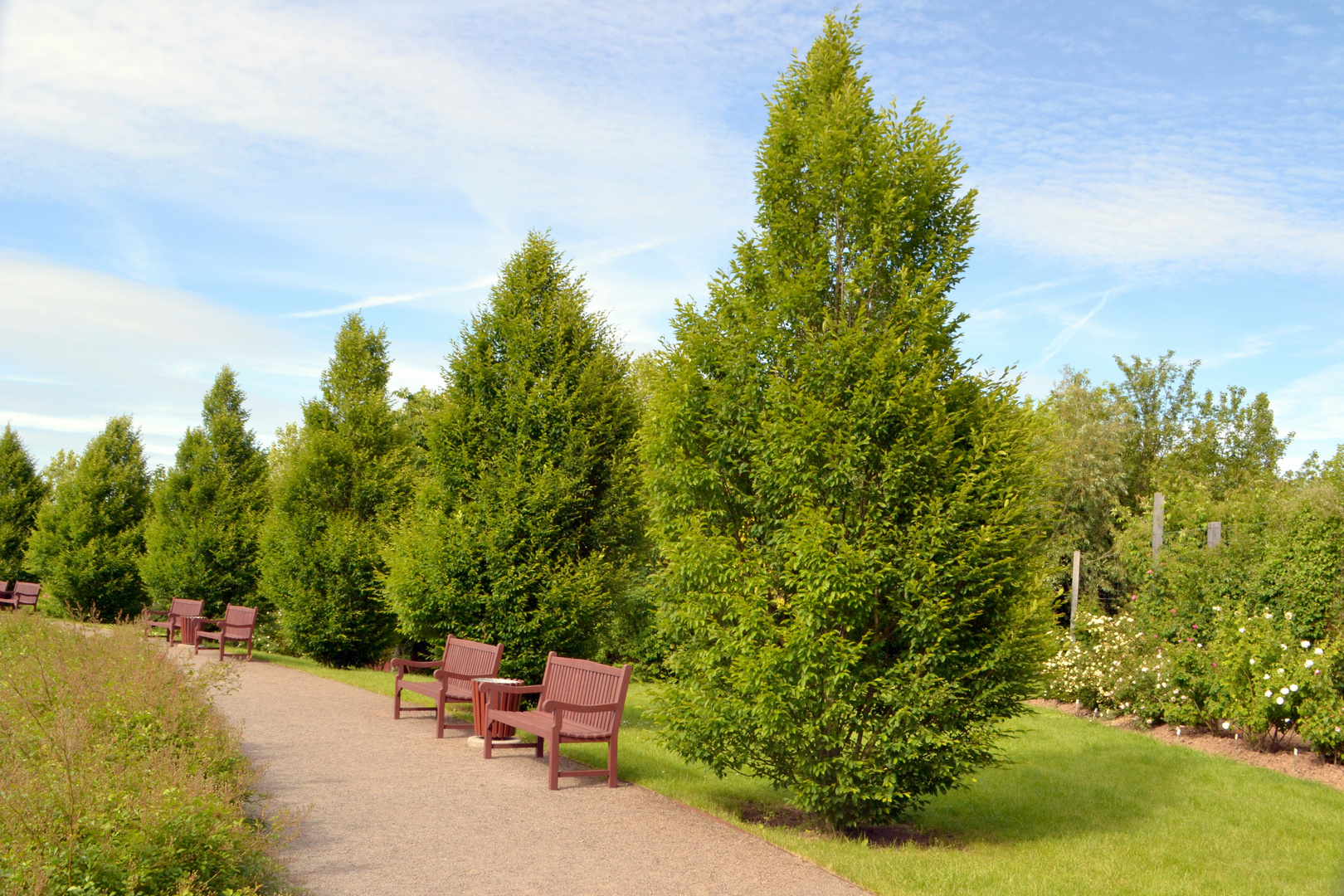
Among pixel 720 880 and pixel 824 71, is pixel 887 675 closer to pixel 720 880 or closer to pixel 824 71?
pixel 720 880

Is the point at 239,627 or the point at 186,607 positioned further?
the point at 186,607

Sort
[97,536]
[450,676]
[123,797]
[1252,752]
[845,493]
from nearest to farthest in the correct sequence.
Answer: [123,797], [845,493], [450,676], [1252,752], [97,536]

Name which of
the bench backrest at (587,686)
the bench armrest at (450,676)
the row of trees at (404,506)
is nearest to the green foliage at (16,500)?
the row of trees at (404,506)

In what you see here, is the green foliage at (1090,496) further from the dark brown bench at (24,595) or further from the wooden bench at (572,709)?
the dark brown bench at (24,595)

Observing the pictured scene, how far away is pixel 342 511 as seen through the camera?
771 inches

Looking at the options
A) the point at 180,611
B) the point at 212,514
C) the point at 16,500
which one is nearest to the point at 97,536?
the point at 212,514

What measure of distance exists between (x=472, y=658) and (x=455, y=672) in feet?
1.35

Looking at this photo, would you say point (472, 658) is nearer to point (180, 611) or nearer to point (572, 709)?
point (572, 709)

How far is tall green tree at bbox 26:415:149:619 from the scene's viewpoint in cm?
2658

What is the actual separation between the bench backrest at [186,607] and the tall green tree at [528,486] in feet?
31.3

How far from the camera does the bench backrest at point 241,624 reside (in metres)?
18.5

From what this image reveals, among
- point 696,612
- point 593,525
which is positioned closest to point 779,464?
point 696,612

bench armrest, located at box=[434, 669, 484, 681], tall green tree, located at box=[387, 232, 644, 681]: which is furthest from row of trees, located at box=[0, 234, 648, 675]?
bench armrest, located at box=[434, 669, 484, 681]

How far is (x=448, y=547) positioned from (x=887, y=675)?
6801 millimetres
